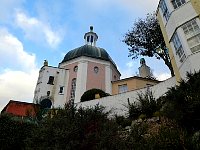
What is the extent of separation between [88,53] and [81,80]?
5436 mm

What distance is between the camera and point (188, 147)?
8836 mm

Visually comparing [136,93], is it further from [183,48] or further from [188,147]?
[188,147]

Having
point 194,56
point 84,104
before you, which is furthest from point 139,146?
point 84,104

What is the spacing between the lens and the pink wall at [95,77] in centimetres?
3715

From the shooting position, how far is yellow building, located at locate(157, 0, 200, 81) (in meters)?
15.8

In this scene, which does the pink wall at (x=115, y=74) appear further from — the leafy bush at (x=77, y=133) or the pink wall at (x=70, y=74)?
the leafy bush at (x=77, y=133)

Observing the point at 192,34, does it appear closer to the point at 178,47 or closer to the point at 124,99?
the point at 178,47

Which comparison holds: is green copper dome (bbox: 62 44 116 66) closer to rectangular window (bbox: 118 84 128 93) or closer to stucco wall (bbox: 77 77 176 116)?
rectangular window (bbox: 118 84 128 93)

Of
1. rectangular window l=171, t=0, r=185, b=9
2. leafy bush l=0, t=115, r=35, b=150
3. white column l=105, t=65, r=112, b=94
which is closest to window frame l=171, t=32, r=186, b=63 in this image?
rectangular window l=171, t=0, r=185, b=9

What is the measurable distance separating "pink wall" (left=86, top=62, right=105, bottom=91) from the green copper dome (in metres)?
1.58

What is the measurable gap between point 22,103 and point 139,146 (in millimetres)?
19992

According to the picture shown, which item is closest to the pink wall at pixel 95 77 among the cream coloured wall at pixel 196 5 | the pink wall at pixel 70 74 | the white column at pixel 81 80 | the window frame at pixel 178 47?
the white column at pixel 81 80

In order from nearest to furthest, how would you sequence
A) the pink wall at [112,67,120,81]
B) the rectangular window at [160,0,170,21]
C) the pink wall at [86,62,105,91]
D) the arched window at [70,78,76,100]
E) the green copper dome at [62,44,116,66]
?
1. the rectangular window at [160,0,170,21]
2. the arched window at [70,78,76,100]
3. the pink wall at [86,62,105,91]
4. the green copper dome at [62,44,116,66]
5. the pink wall at [112,67,120,81]

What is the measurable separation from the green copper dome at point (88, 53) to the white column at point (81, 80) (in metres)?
1.96
